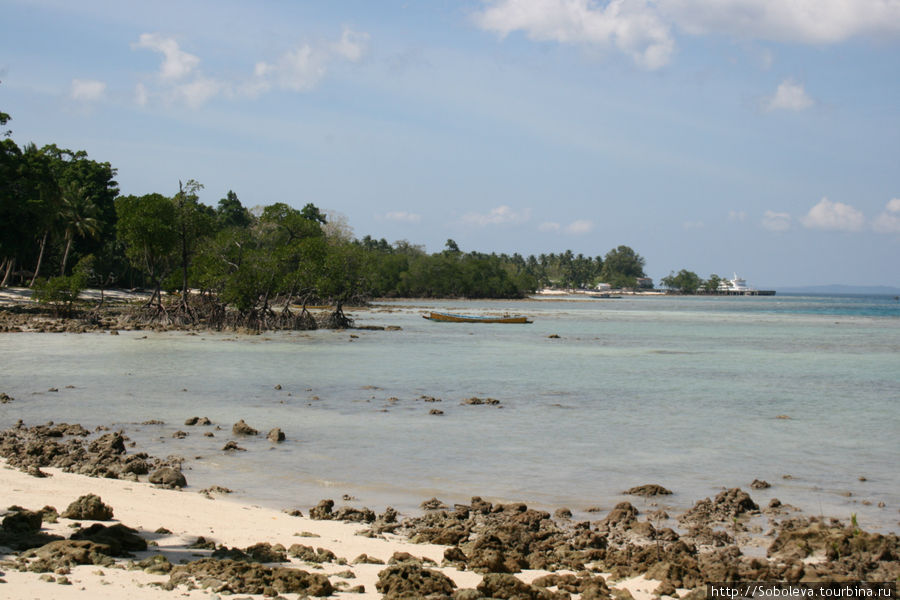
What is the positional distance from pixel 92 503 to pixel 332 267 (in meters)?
38.5

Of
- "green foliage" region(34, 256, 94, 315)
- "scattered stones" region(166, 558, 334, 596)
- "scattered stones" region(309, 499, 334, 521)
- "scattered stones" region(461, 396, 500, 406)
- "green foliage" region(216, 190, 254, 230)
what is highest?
"green foliage" region(216, 190, 254, 230)

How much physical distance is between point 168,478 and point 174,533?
261cm

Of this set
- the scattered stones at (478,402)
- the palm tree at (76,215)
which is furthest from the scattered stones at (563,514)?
the palm tree at (76,215)

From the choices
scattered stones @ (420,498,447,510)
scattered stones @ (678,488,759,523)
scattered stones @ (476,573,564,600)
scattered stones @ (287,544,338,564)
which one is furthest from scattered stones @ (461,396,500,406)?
scattered stones @ (476,573,564,600)

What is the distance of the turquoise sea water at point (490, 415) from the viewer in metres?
11.1

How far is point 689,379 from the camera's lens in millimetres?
25703

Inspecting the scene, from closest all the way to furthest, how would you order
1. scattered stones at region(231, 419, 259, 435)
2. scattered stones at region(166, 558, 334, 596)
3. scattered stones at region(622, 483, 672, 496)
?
scattered stones at region(166, 558, 334, 596) → scattered stones at region(622, 483, 672, 496) → scattered stones at region(231, 419, 259, 435)

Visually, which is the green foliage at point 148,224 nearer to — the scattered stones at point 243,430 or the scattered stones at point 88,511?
the scattered stones at point 243,430

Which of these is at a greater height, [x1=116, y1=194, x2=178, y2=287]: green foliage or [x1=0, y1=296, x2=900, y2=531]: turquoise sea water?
[x1=116, y1=194, x2=178, y2=287]: green foliage

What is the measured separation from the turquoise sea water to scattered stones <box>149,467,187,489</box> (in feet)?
1.23

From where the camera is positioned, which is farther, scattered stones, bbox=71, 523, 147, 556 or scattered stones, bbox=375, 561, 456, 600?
scattered stones, bbox=71, 523, 147, 556

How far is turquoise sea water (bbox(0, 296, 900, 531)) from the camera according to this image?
11141 millimetres

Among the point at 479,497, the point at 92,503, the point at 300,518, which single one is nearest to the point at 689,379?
the point at 479,497

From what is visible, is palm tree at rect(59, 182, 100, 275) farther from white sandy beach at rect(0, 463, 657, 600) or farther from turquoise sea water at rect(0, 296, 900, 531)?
white sandy beach at rect(0, 463, 657, 600)
